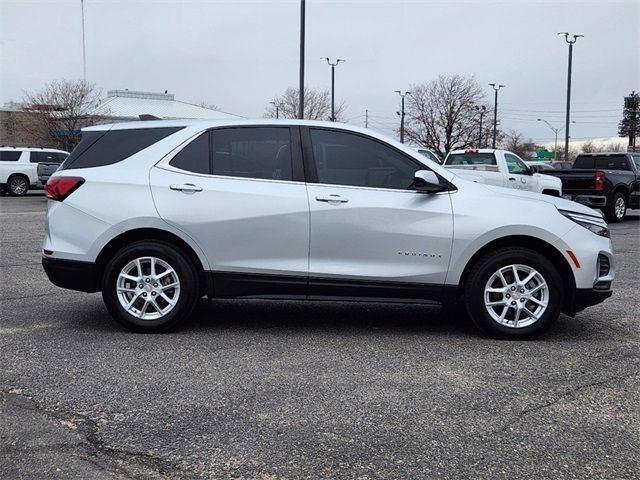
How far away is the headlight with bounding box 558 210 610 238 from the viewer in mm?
5520

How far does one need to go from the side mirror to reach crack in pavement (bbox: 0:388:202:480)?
9.93 ft

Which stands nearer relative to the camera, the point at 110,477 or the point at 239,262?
the point at 110,477

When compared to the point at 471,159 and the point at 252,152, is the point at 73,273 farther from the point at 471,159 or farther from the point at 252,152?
the point at 471,159

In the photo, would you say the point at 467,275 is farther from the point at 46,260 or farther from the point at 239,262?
the point at 46,260

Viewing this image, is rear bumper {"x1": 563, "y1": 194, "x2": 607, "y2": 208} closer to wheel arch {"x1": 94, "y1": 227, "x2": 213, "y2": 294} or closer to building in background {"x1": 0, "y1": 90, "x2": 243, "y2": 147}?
wheel arch {"x1": 94, "y1": 227, "x2": 213, "y2": 294}

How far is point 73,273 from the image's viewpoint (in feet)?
18.1

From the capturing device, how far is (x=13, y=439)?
3.45m

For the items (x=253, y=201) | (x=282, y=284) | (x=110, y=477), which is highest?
(x=253, y=201)

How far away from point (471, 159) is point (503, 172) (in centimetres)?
109

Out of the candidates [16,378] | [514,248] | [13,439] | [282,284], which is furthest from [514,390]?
[16,378]

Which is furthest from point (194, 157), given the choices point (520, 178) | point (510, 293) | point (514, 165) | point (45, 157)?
point (45, 157)

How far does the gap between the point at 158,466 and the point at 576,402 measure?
255cm

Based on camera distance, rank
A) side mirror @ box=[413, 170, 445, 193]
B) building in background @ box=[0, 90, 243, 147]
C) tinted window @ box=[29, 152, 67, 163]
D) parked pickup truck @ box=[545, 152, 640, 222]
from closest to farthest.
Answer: side mirror @ box=[413, 170, 445, 193]
parked pickup truck @ box=[545, 152, 640, 222]
tinted window @ box=[29, 152, 67, 163]
building in background @ box=[0, 90, 243, 147]

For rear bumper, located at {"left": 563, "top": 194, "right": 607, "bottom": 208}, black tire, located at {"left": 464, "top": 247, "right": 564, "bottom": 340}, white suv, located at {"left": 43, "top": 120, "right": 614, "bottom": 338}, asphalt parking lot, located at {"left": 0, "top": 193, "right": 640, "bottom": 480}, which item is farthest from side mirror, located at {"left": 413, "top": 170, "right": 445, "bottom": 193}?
rear bumper, located at {"left": 563, "top": 194, "right": 607, "bottom": 208}
